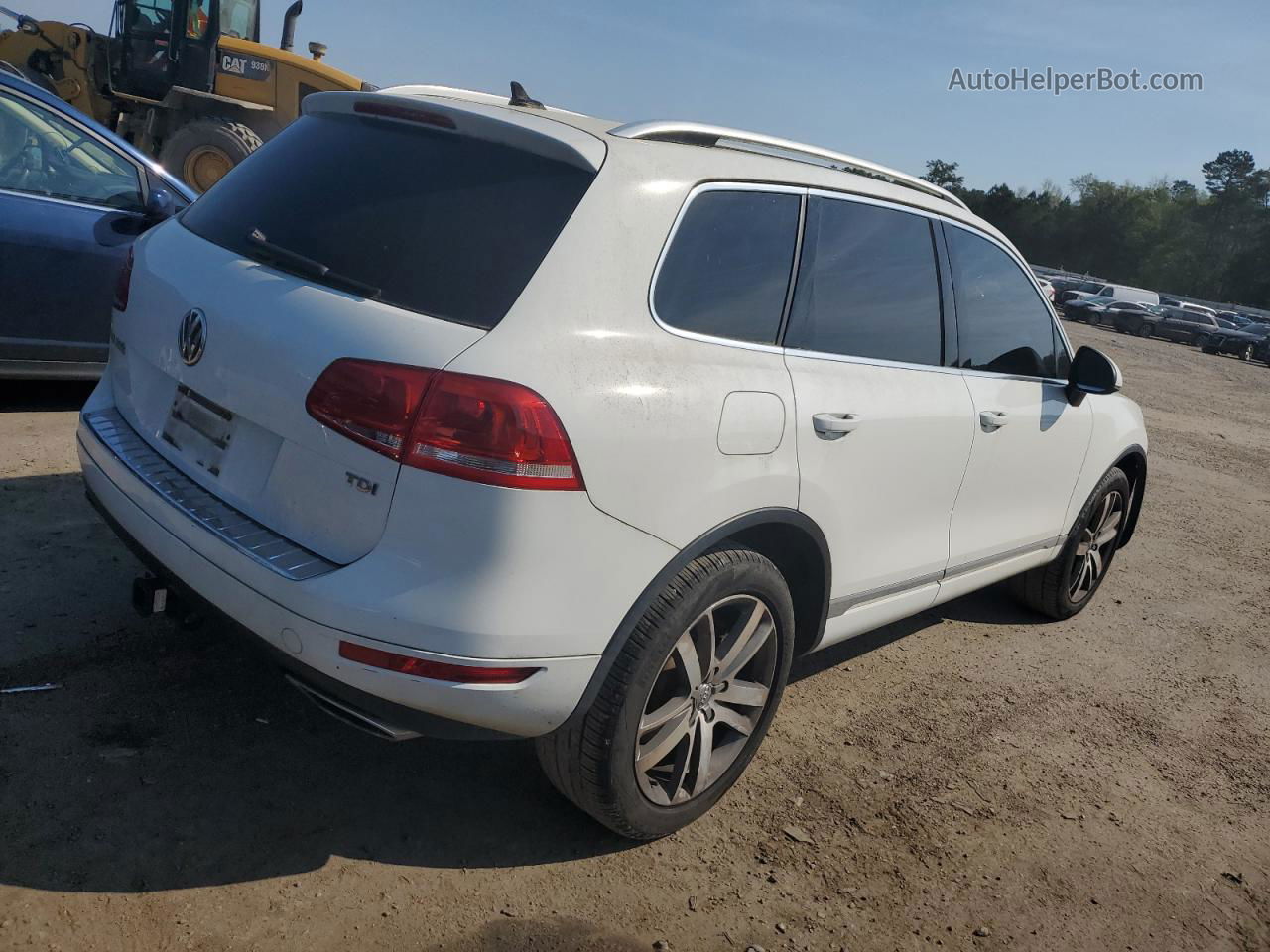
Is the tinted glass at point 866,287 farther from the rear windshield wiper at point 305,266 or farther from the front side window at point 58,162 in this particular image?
the front side window at point 58,162

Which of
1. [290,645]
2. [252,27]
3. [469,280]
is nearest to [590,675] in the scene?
[290,645]

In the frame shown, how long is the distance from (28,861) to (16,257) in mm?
3849

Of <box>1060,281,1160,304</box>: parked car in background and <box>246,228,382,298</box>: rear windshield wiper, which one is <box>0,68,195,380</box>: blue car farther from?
<box>1060,281,1160,304</box>: parked car in background

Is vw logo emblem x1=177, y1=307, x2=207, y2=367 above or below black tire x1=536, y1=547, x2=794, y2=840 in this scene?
above

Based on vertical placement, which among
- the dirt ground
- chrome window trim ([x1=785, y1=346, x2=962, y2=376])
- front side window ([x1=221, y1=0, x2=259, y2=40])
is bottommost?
the dirt ground

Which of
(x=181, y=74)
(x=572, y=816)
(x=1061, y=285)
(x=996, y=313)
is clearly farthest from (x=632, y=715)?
(x=1061, y=285)

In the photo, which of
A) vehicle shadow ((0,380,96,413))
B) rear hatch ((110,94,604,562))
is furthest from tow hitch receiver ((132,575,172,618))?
vehicle shadow ((0,380,96,413))

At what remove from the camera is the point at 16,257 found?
5383 millimetres

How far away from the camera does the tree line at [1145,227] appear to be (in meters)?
85.4

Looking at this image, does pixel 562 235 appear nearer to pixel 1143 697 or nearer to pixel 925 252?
pixel 925 252

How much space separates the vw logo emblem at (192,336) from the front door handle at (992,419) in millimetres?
2700

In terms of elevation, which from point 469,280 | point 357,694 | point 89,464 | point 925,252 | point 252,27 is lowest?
point 357,694

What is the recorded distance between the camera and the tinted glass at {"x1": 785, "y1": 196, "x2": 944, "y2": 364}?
10.8 feet

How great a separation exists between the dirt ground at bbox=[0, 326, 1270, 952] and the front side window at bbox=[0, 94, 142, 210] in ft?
5.84
